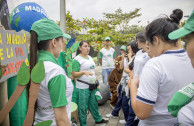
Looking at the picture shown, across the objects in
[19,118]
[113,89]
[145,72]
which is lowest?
[113,89]

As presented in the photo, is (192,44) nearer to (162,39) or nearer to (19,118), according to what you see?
(162,39)

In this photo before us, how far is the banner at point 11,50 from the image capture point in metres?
1.14

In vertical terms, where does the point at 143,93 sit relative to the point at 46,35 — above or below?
below

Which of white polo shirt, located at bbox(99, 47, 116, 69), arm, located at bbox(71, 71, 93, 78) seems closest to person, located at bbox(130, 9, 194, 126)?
arm, located at bbox(71, 71, 93, 78)

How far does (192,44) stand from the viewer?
787 millimetres

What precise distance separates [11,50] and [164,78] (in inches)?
50.9

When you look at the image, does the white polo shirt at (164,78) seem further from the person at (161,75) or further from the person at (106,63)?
the person at (106,63)

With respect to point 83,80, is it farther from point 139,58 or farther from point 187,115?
point 187,115

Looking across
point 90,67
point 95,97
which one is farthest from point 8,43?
point 95,97

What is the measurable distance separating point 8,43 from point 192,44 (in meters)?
1.35

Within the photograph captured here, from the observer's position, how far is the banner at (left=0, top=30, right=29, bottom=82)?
1144mm

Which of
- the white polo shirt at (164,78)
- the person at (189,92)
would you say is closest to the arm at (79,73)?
the white polo shirt at (164,78)

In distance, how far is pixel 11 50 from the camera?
1265 millimetres

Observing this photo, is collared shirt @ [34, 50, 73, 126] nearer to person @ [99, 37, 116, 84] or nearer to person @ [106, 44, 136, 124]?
person @ [106, 44, 136, 124]
